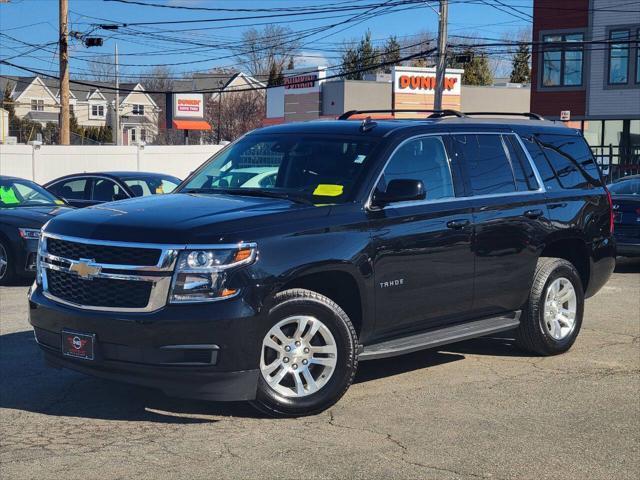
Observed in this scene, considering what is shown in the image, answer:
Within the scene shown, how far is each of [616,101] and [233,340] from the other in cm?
3356

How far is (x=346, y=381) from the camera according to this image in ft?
19.7

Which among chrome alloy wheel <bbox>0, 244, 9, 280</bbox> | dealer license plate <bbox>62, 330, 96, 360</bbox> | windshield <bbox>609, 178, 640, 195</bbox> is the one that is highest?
windshield <bbox>609, 178, 640, 195</bbox>

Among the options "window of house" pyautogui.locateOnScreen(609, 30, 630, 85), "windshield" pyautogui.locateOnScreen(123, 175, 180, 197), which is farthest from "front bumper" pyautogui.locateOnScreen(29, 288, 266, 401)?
"window of house" pyautogui.locateOnScreen(609, 30, 630, 85)

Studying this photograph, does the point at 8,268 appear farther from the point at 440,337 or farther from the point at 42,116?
the point at 42,116

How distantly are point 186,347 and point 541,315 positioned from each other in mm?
3501

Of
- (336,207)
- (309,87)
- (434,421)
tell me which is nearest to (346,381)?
(434,421)

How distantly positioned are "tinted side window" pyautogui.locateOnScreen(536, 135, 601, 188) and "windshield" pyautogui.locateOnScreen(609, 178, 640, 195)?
246 inches

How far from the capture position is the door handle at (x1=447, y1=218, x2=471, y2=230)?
22.2ft

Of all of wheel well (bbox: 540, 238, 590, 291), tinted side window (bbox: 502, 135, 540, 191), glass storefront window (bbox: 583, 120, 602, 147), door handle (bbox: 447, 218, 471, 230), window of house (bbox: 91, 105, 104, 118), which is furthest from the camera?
window of house (bbox: 91, 105, 104, 118)

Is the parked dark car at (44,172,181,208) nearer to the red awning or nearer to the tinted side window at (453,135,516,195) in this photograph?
the tinted side window at (453,135,516,195)

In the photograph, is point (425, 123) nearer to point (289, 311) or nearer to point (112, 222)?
point (289, 311)

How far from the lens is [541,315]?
7.70 metres

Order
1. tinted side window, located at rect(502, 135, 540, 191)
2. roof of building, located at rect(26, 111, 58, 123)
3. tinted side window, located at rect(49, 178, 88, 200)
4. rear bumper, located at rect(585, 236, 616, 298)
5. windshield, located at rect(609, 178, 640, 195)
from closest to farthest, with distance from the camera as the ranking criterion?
tinted side window, located at rect(502, 135, 540, 191) < rear bumper, located at rect(585, 236, 616, 298) < windshield, located at rect(609, 178, 640, 195) < tinted side window, located at rect(49, 178, 88, 200) < roof of building, located at rect(26, 111, 58, 123)

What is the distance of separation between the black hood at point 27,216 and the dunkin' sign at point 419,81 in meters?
39.9
